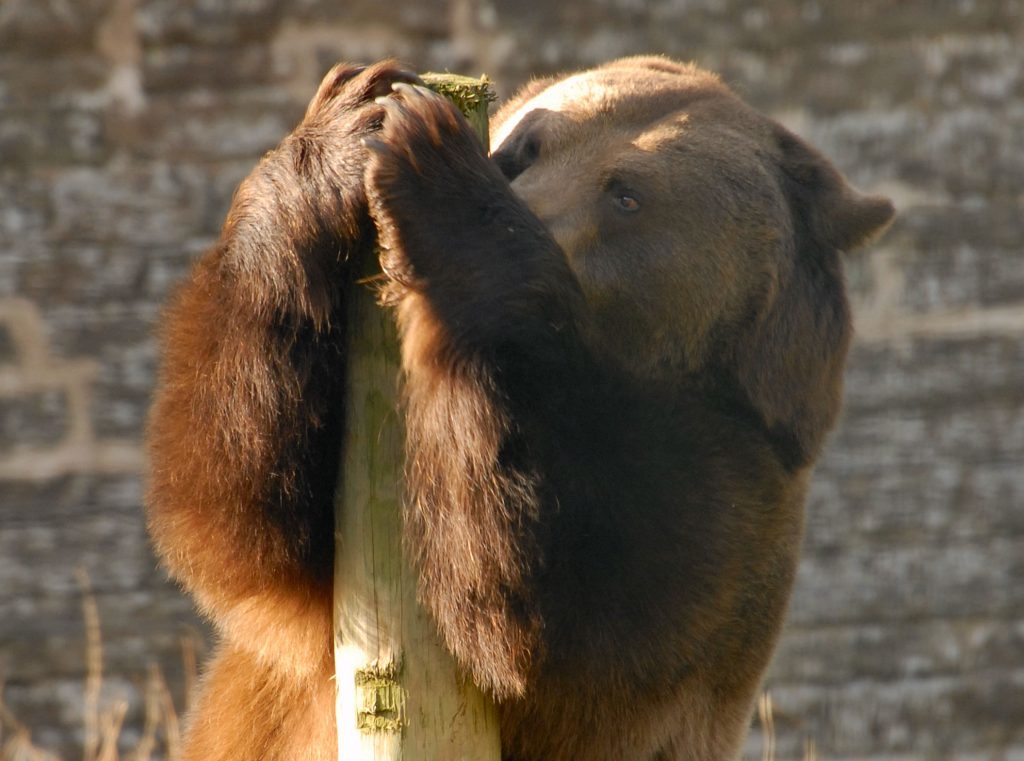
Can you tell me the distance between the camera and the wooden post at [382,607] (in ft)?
7.91

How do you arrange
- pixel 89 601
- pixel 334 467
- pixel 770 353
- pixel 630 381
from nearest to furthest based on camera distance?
1. pixel 334 467
2. pixel 630 381
3. pixel 770 353
4. pixel 89 601

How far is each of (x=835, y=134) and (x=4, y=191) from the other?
3232 millimetres

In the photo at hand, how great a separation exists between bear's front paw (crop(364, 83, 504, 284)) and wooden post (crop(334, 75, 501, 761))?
4.8 inches

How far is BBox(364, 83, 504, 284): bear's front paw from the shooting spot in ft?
7.87

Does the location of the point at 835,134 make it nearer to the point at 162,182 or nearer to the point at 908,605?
the point at 908,605

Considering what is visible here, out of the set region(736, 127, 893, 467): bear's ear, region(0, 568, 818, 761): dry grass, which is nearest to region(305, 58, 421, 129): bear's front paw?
region(736, 127, 893, 467): bear's ear

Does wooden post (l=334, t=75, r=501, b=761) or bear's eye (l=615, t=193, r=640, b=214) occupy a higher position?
bear's eye (l=615, t=193, r=640, b=214)

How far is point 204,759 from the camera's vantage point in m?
3.18

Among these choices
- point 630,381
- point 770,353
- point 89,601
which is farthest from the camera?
point 89,601

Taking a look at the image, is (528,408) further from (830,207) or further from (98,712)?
(98,712)

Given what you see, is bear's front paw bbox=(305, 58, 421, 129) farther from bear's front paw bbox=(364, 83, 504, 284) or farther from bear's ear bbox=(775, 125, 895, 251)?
bear's ear bbox=(775, 125, 895, 251)

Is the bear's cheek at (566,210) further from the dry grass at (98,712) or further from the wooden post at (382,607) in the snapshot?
the dry grass at (98,712)

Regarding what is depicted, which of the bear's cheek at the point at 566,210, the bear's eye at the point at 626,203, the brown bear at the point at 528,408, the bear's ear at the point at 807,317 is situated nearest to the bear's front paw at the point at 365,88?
the brown bear at the point at 528,408

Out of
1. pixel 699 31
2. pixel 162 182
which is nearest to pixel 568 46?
pixel 699 31
